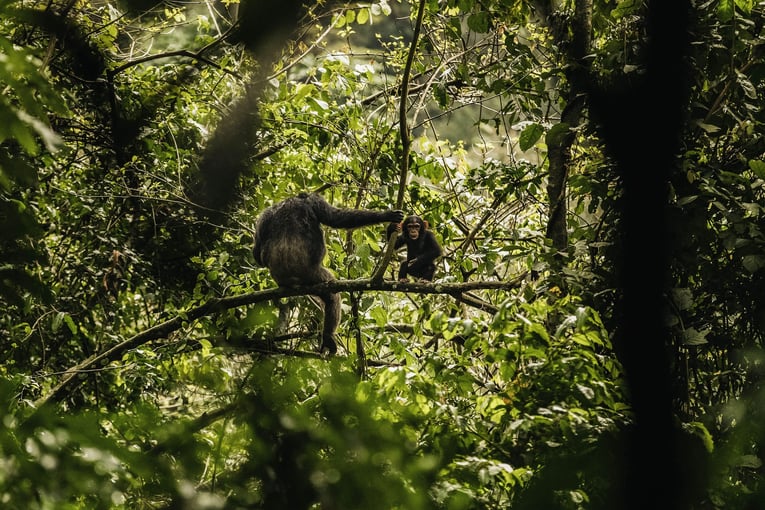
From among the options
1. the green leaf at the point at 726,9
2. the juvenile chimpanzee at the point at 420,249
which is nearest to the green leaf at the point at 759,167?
the green leaf at the point at 726,9

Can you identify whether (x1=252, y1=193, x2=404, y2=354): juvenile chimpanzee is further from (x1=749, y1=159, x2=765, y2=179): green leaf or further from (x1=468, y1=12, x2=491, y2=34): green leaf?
(x1=749, y1=159, x2=765, y2=179): green leaf

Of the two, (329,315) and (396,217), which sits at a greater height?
(396,217)

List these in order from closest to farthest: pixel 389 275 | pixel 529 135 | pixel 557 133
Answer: pixel 557 133 < pixel 529 135 < pixel 389 275

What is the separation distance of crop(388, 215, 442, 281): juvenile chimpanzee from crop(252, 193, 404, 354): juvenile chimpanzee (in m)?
0.45

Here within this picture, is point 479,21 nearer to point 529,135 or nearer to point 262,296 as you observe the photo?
point 529,135

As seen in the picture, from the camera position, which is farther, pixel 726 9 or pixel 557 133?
pixel 557 133

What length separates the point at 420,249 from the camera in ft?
21.3

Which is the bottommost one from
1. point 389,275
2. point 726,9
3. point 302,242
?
point 302,242

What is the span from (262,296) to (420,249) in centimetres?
167

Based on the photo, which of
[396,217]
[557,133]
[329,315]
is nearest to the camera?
[557,133]

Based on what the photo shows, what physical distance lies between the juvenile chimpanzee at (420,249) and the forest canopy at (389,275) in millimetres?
193

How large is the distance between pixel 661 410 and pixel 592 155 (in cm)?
485

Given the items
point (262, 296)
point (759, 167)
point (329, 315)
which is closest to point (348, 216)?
point (329, 315)

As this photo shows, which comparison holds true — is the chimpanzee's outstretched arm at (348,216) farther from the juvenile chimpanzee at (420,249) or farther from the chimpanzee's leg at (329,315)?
the chimpanzee's leg at (329,315)
